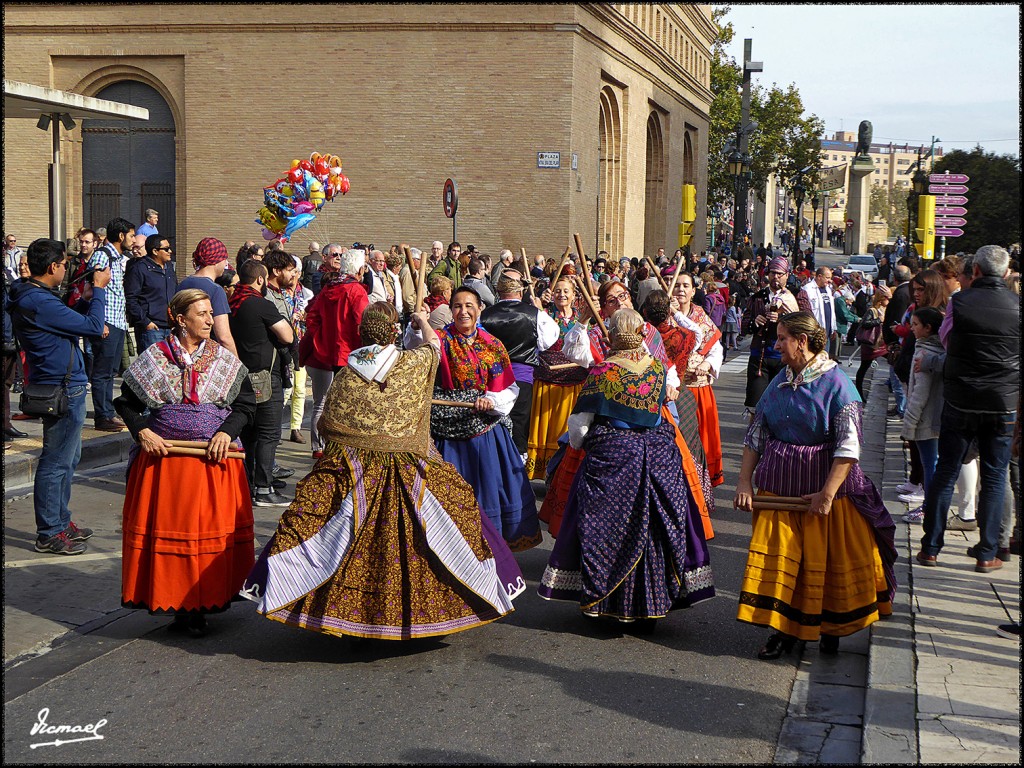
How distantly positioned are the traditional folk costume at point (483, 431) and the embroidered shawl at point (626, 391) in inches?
45.9

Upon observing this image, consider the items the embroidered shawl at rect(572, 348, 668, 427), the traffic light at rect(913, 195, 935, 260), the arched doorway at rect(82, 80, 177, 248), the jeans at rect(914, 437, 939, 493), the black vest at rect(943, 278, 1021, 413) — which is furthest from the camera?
the arched doorway at rect(82, 80, 177, 248)

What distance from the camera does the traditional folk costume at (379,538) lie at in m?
6.09

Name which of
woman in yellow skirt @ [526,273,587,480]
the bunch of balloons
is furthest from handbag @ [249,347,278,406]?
the bunch of balloons

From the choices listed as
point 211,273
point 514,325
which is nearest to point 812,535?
point 514,325

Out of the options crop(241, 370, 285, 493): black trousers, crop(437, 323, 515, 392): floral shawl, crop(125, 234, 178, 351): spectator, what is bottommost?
crop(241, 370, 285, 493): black trousers

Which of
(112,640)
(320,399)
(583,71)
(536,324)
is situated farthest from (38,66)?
(112,640)

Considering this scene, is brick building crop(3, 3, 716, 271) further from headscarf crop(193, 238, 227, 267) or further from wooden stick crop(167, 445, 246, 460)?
wooden stick crop(167, 445, 246, 460)

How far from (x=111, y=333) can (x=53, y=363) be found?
16.2 feet

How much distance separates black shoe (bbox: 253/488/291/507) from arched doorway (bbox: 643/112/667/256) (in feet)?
124

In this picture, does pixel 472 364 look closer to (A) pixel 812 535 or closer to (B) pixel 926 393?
(A) pixel 812 535

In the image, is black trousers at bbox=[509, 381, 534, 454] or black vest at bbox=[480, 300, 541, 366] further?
black trousers at bbox=[509, 381, 534, 454]

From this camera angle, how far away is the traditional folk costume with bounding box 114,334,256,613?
6.44 meters

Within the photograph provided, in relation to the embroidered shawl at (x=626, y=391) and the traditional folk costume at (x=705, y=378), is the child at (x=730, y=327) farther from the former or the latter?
the embroidered shawl at (x=626, y=391)

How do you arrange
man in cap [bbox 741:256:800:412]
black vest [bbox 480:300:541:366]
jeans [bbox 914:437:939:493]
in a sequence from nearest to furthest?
jeans [bbox 914:437:939:493] < black vest [bbox 480:300:541:366] < man in cap [bbox 741:256:800:412]
